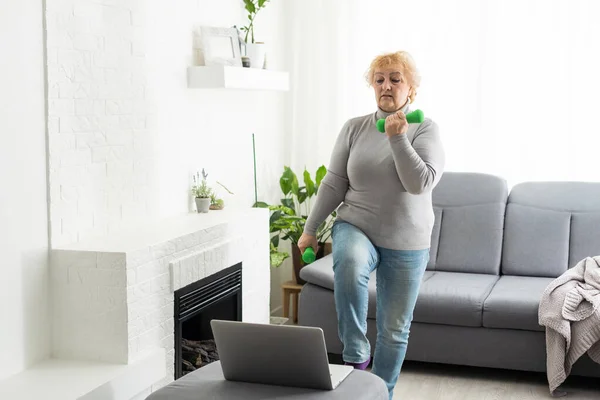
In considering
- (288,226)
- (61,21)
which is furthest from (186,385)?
(288,226)

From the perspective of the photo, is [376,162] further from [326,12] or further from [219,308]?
[326,12]

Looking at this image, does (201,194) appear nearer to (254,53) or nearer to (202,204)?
(202,204)

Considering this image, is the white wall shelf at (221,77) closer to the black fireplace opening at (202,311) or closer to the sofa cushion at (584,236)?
the black fireplace opening at (202,311)

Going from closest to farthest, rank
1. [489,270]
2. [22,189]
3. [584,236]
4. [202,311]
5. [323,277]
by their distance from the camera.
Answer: [22,189] → [202,311] → [323,277] → [584,236] → [489,270]

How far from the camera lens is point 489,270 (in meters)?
4.63

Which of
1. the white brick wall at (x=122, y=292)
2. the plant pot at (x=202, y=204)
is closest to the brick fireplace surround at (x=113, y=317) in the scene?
the white brick wall at (x=122, y=292)

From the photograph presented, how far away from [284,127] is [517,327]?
2027 millimetres

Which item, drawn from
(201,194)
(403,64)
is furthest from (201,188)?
(403,64)

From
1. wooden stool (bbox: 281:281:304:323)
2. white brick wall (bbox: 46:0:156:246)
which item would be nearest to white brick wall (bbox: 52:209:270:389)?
white brick wall (bbox: 46:0:156:246)

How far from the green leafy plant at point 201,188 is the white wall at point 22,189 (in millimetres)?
1134

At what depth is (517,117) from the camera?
4.98 metres

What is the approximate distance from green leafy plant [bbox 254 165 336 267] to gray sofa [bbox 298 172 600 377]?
11.9 inches

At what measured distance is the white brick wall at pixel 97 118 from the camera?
123 inches

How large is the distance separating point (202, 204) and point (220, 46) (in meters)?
0.77
